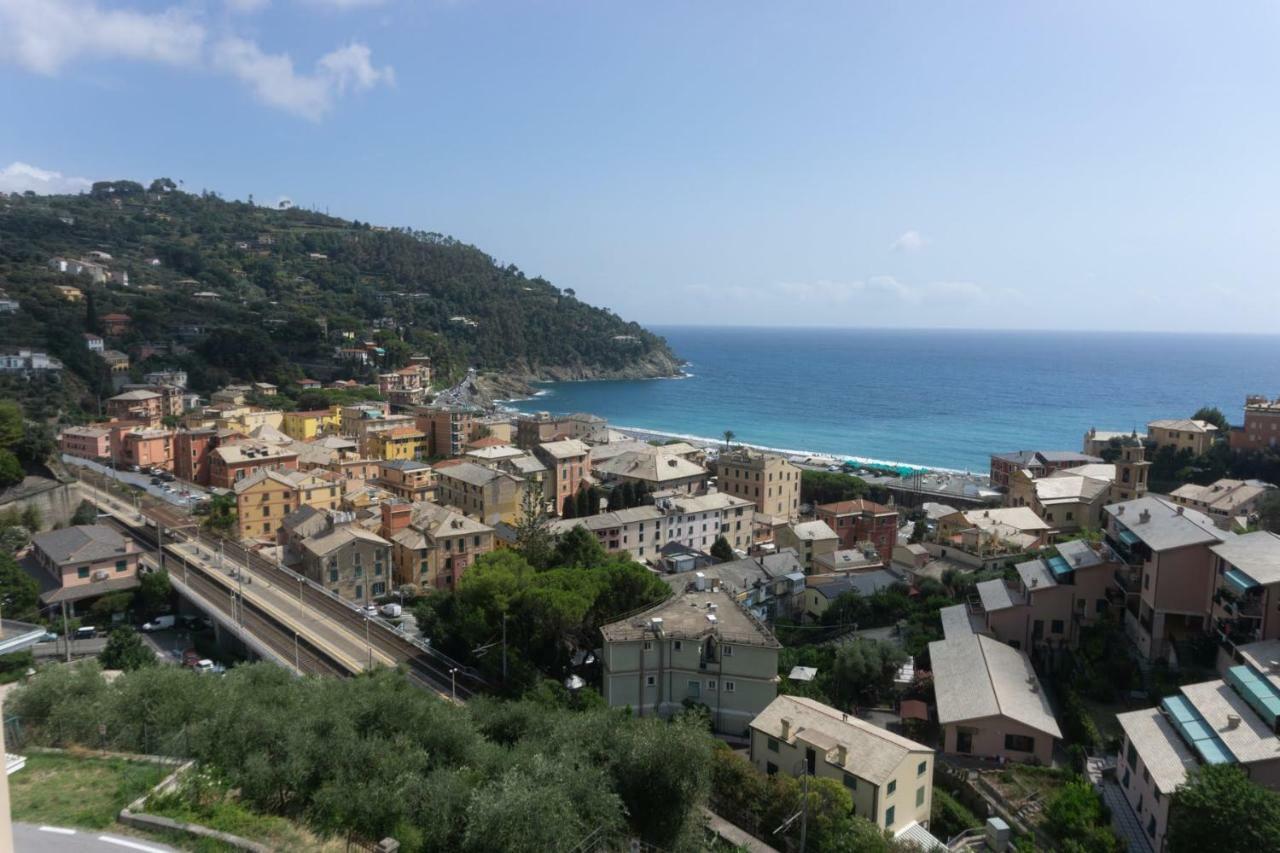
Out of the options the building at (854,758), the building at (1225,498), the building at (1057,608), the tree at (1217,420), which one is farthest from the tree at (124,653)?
the tree at (1217,420)

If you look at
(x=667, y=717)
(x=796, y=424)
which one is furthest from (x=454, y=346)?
(x=667, y=717)

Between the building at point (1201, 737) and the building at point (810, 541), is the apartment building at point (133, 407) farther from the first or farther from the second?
the building at point (1201, 737)

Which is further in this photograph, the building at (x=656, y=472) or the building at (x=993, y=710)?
the building at (x=656, y=472)

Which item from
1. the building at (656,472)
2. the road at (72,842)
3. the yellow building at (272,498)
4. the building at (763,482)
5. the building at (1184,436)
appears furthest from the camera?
the building at (1184,436)

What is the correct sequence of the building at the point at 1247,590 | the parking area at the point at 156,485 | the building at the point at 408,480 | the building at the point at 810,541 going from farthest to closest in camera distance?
the building at the point at 408,480 → the parking area at the point at 156,485 → the building at the point at 810,541 → the building at the point at 1247,590

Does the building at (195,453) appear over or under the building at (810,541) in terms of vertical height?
over

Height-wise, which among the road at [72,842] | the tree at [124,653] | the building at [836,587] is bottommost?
the tree at [124,653]
